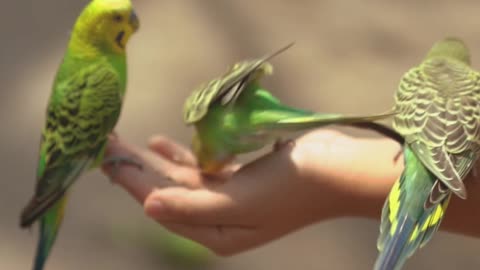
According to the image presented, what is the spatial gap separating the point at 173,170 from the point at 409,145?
0.62 metres

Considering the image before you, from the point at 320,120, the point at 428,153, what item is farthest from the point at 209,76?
the point at 428,153

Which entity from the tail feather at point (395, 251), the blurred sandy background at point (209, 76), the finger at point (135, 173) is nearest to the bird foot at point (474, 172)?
the tail feather at point (395, 251)

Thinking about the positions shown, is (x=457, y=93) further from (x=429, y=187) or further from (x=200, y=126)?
(x=200, y=126)


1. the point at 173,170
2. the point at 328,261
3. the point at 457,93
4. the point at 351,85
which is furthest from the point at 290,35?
the point at 457,93

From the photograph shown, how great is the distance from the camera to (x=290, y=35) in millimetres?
3338

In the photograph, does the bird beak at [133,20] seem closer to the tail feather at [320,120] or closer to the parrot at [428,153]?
the tail feather at [320,120]

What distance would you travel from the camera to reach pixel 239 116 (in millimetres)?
1717

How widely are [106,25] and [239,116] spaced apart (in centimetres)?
48

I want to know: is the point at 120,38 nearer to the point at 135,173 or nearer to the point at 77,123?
the point at 77,123

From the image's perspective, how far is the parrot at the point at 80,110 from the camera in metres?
1.92

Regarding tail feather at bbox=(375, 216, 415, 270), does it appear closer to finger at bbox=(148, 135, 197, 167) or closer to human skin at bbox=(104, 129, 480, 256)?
human skin at bbox=(104, 129, 480, 256)

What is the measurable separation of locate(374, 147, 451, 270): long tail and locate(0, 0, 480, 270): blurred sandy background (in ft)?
3.79

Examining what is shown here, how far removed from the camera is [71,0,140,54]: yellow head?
1.98 meters

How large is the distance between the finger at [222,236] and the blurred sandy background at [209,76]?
0.75 meters
